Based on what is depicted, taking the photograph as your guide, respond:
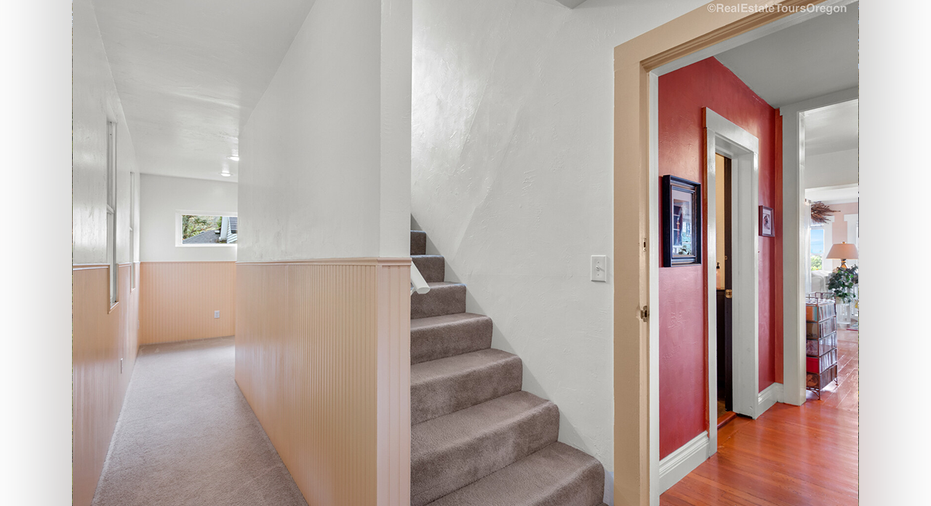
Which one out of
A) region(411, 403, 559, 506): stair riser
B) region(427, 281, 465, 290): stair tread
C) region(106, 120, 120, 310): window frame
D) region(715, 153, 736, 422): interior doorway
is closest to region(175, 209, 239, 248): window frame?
region(106, 120, 120, 310): window frame

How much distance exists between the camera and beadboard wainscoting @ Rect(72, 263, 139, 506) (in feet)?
5.22

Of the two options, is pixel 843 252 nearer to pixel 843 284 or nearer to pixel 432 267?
pixel 843 284

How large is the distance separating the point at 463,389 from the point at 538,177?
118cm

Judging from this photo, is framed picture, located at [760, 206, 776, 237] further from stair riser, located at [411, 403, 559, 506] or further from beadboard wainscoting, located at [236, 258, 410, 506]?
beadboard wainscoting, located at [236, 258, 410, 506]

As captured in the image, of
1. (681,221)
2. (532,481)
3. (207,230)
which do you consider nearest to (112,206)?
(532,481)

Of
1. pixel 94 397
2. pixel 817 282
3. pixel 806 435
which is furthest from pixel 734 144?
pixel 817 282

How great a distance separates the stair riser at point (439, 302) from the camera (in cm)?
254

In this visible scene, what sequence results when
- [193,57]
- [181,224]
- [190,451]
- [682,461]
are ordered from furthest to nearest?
[181,224] < [190,451] < [193,57] < [682,461]

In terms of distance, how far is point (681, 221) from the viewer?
217 cm

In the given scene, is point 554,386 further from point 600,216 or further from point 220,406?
point 220,406

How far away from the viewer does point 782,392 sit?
10.7 ft

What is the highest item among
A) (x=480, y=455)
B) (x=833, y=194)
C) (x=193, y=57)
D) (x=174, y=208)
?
(x=193, y=57)

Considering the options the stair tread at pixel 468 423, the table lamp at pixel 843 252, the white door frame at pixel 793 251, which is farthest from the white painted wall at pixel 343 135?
the table lamp at pixel 843 252

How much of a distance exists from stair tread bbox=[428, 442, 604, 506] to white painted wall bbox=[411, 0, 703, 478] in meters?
0.11
